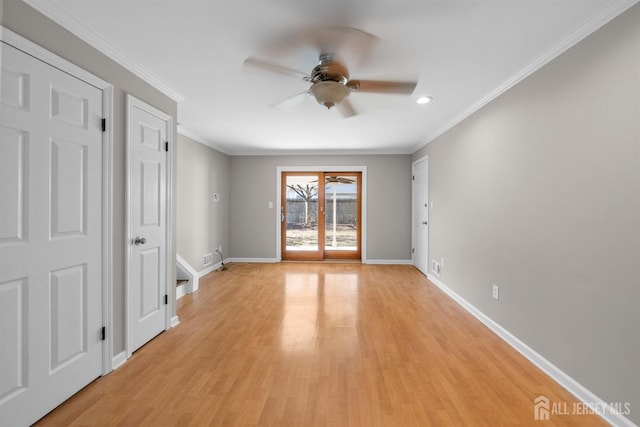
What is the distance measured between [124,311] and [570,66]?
12.0 ft

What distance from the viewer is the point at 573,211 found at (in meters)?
1.88

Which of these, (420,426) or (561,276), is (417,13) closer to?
(561,276)

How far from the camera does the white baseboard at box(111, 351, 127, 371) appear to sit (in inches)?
83.3

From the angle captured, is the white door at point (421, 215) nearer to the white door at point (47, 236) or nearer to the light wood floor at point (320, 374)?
the light wood floor at point (320, 374)

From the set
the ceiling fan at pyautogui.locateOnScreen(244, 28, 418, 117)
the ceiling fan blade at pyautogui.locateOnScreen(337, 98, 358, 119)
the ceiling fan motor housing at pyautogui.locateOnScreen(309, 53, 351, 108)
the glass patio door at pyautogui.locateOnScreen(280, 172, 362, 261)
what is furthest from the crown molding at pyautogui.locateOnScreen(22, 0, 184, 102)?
the glass patio door at pyautogui.locateOnScreen(280, 172, 362, 261)

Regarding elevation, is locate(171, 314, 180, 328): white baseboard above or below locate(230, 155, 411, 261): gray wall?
below

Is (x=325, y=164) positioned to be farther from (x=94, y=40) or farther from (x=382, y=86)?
(x=94, y=40)

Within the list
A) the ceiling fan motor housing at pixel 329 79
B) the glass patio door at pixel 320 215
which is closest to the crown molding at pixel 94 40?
the ceiling fan motor housing at pixel 329 79

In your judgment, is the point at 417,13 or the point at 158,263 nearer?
the point at 417,13

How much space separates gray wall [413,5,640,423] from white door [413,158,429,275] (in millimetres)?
1886

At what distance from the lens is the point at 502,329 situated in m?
2.62

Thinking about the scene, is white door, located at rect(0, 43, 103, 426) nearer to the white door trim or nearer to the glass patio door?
the white door trim

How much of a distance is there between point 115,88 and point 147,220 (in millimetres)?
1067

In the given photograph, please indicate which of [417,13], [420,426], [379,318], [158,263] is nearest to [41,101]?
[158,263]
